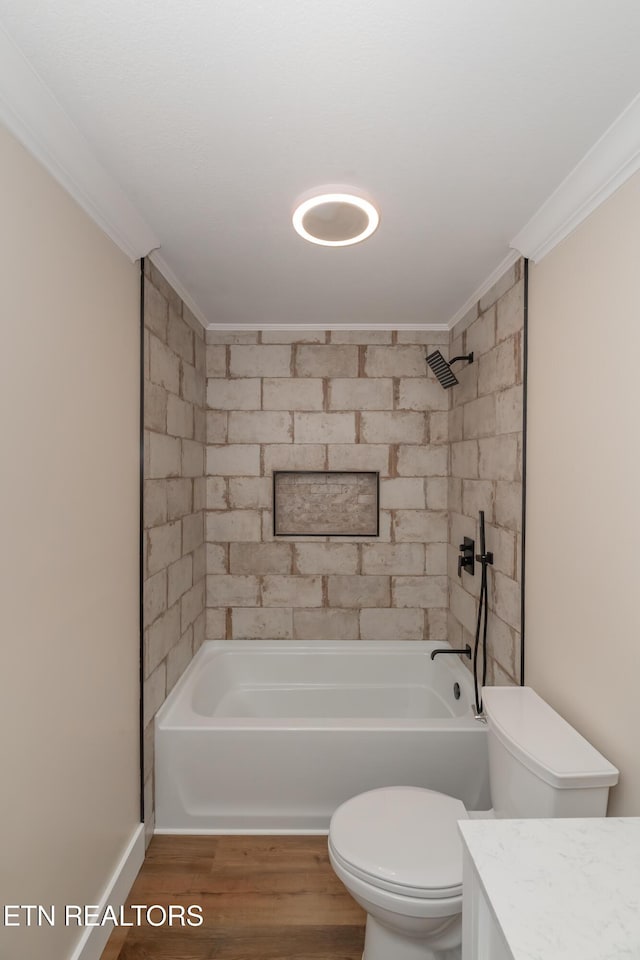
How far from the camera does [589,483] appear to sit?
1637 millimetres

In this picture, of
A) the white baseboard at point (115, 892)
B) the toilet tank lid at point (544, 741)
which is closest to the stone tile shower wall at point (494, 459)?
the toilet tank lid at point (544, 741)

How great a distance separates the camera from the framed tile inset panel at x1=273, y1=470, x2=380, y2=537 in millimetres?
3391

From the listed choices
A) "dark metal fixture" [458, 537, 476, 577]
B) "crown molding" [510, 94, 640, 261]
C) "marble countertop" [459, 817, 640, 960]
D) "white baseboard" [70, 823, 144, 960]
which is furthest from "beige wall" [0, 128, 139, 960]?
"dark metal fixture" [458, 537, 476, 577]

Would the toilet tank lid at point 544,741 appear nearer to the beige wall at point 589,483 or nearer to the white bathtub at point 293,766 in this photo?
the beige wall at point 589,483

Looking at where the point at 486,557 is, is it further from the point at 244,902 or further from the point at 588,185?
the point at 244,902

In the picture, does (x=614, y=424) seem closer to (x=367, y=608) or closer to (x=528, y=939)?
(x=528, y=939)

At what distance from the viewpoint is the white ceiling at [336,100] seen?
1059 mm

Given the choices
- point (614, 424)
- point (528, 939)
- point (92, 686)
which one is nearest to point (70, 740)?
point (92, 686)

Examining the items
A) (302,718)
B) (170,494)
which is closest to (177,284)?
(170,494)

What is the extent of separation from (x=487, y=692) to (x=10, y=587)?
5.23ft

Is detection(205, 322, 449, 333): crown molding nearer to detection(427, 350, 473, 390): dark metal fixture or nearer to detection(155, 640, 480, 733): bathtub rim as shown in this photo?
detection(427, 350, 473, 390): dark metal fixture

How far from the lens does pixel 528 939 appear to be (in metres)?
0.83

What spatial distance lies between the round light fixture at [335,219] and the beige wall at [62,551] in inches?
27.7

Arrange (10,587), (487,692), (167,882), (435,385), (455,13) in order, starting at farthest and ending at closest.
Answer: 1. (435,385)
2. (167,882)
3. (487,692)
4. (10,587)
5. (455,13)
